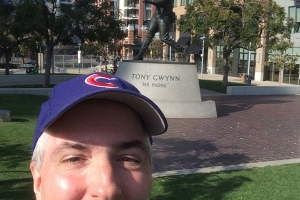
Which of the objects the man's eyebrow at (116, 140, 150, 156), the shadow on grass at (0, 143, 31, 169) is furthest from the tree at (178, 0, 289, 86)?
the man's eyebrow at (116, 140, 150, 156)

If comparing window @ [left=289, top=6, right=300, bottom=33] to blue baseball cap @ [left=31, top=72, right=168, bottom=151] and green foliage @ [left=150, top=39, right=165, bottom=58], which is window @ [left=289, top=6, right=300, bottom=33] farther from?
blue baseball cap @ [left=31, top=72, right=168, bottom=151]

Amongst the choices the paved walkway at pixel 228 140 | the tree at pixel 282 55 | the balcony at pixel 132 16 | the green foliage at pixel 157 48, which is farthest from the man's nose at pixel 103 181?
the balcony at pixel 132 16

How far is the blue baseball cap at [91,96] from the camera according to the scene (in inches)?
54.0

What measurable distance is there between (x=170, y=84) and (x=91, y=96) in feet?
34.9

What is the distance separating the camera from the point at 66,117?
1459 mm

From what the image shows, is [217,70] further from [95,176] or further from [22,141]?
[95,176]

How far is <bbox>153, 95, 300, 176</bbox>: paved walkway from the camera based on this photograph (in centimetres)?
707

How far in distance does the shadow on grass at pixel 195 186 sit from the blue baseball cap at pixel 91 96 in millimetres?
3637

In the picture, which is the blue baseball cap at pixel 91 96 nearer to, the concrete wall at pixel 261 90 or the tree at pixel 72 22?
the tree at pixel 72 22

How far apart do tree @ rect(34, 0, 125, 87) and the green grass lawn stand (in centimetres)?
1170

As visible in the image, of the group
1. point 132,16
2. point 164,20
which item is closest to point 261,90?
point 164,20

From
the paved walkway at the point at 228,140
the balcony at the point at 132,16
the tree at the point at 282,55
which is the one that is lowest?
the paved walkway at the point at 228,140

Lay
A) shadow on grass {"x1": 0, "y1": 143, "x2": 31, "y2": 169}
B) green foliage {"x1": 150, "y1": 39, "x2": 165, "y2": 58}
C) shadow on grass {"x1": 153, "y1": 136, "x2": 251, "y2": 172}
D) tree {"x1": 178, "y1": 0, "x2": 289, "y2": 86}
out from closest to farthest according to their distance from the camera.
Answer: shadow on grass {"x1": 0, "y1": 143, "x2": 31, "y2": 169} → shadow on grass {"x1": 153, "y1": 136, "x2": 251, "y2": 172} → tree {"x1": 178, "y1": 0, "x2": 289, "y2": 86} → green foliage {"x1": 150, "y1": 39, "x2": 165, "y2": 58}

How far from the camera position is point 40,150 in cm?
153
